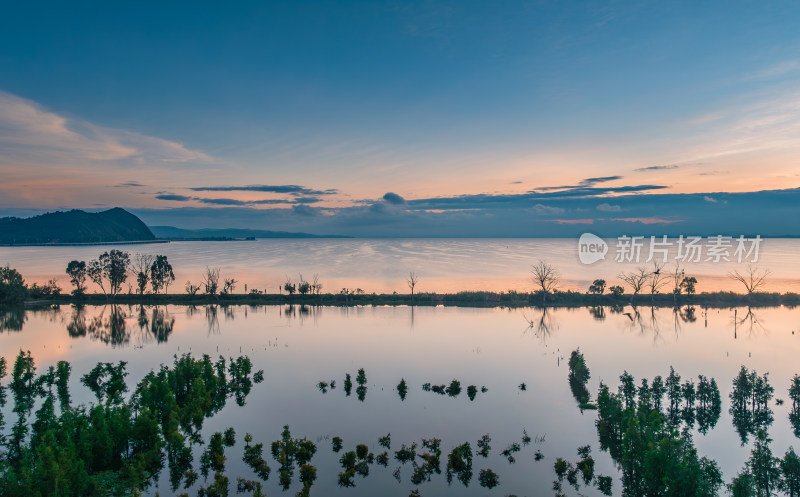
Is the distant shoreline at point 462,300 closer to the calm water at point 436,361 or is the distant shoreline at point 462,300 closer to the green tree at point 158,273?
the green tree at point 158,273

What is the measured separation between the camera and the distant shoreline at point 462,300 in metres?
58.9

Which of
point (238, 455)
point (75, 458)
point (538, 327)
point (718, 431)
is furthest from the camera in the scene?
point (538, 327)

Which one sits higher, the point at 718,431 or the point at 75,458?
the point at 75,458

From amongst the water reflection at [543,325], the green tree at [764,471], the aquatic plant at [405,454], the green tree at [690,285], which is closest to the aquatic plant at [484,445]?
the aquatic plant at [405,454]

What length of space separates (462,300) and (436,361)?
1109 inches

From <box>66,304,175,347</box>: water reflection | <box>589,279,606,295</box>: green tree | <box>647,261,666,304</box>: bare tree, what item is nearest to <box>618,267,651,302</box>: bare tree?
<box>647,261,666,304</box>: bare tree

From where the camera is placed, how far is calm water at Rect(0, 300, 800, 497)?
67.7 feet

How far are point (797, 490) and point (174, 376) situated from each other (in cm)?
3059

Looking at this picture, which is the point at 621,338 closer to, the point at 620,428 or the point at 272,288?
the point at 620,428

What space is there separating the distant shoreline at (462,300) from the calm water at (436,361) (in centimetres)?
392

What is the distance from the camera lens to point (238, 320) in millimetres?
49812

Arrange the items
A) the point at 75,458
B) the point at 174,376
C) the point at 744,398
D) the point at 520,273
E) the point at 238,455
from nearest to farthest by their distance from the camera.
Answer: the point at 75,458, the point at 238,455, the point at 744,398, the point at 174,376, the point at 520,273

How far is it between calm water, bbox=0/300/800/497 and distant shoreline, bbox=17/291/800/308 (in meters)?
3.92

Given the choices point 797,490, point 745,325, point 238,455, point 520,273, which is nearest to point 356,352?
point 238,455
